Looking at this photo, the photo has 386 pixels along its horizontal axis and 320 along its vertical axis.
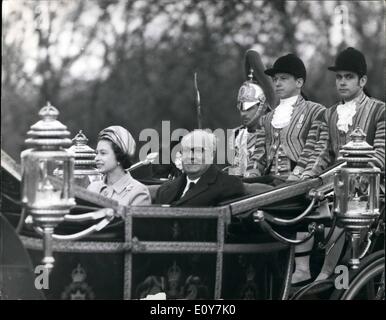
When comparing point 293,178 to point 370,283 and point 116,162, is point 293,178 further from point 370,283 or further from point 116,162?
point 116,162

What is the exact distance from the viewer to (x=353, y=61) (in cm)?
616

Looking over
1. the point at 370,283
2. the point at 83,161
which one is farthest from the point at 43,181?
the point at 370,283

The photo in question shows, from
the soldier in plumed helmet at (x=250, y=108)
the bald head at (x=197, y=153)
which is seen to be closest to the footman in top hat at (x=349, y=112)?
the soldier in plumed helmet at (x=250, y=108)

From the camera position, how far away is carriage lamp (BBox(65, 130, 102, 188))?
6.62 meters

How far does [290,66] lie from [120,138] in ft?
3.31

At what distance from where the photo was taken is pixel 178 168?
6.79 m

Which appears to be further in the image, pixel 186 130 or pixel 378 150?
pixel 186 130

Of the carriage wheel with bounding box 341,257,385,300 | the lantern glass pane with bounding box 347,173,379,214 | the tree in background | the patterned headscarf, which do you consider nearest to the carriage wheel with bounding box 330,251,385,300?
the carriage wheel with bounding box 341,257,385,300

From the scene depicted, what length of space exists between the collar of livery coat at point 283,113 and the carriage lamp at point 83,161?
0.94 meters

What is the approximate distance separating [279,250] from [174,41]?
1828mm

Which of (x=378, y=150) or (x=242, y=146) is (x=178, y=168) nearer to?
(x=242, y=146)

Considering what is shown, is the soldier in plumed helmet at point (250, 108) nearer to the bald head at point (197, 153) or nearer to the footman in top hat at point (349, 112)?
the footman in top hat at point (349, 112)

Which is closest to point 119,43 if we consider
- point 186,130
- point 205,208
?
→ point 186,130

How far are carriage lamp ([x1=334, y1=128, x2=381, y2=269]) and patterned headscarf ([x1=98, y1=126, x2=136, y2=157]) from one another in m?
0.96
